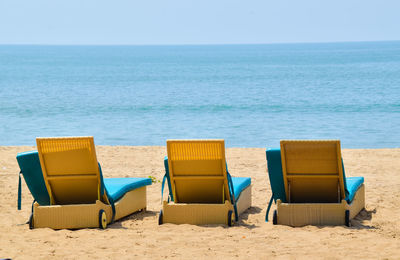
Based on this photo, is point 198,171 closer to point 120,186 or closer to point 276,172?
point 276,172

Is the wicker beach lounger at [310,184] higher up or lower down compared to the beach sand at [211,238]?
higher up

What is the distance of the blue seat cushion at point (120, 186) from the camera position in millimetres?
6695

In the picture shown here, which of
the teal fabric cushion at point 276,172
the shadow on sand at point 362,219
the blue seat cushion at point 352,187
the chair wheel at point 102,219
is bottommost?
the shadow on sand at point 362,219

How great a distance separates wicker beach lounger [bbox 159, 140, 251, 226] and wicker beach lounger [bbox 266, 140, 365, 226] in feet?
1.68

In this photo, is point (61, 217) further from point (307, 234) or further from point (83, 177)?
point (307, 234)

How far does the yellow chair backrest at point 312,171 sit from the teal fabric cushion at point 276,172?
0.34ft

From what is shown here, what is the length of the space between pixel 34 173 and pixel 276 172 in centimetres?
249

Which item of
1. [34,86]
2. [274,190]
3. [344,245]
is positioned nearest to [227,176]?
[274,190]

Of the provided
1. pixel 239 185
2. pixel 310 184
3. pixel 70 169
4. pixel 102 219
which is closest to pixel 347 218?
pixel 310 184

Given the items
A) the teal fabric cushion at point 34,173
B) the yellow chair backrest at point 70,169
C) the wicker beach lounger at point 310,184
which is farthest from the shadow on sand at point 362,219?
the teal fabric cushion at point 34,173

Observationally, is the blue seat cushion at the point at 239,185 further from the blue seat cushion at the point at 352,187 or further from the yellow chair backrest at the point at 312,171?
the blue seat cushion at the point at 352,187

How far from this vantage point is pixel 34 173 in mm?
6488

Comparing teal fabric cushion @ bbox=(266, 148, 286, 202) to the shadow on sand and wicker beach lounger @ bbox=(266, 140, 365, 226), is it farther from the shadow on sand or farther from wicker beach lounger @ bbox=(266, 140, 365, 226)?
the shadow on sand

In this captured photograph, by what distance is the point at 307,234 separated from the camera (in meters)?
5.84
